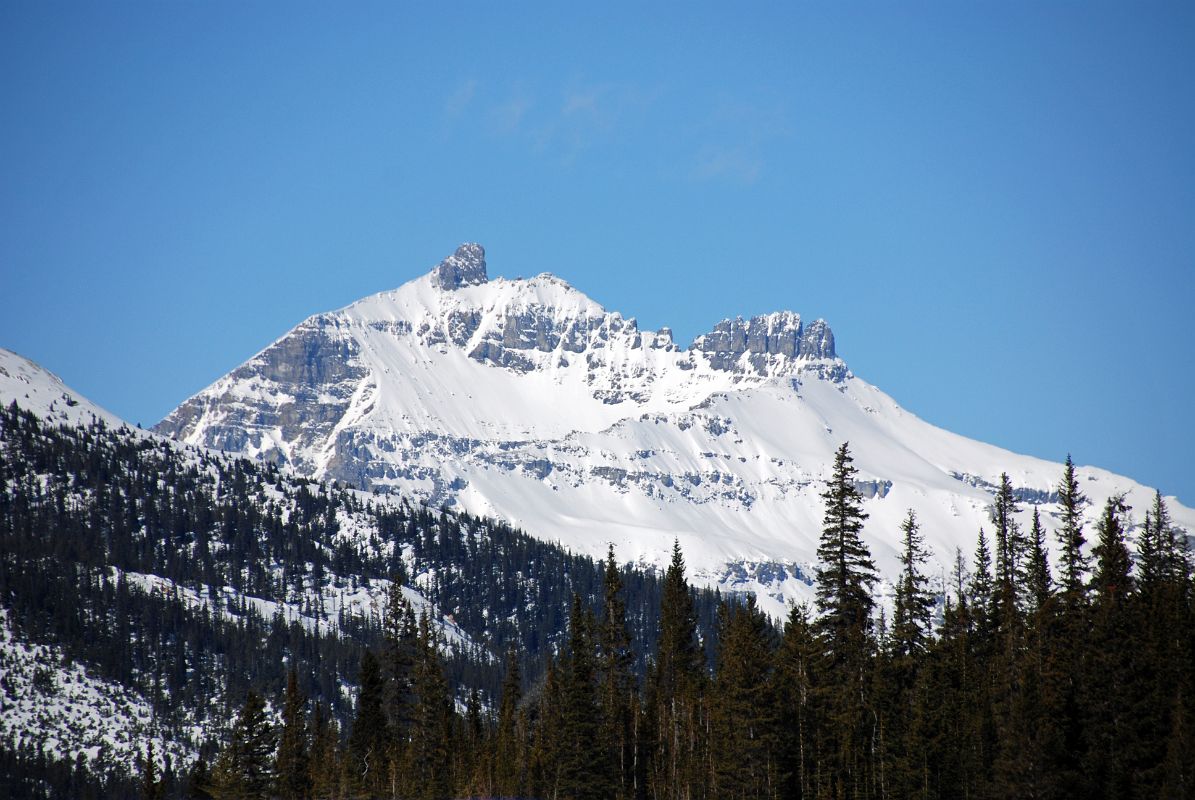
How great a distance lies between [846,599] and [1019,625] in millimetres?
18137

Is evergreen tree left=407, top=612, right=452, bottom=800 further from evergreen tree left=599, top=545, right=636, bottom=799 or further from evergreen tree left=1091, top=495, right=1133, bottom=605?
evergreen tree left=1091, top=495, right=1133, bottom=605

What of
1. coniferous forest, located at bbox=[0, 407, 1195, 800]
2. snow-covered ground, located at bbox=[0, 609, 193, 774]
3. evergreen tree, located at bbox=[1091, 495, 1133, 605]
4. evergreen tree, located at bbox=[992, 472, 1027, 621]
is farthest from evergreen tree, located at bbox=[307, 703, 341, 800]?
snow-covered ground, located at bbox=[0, 609, 193, 774]

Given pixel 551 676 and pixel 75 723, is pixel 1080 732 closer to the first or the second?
pixel 551 676

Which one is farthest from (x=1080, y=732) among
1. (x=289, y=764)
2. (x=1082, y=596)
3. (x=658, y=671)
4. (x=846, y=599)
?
(x=289, y=764)

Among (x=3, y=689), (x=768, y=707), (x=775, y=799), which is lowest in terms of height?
(x=775, y=799)

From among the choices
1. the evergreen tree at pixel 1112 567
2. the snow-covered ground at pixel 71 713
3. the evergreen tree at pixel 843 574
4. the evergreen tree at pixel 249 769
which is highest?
the snow-covered ground at pixel 71 713

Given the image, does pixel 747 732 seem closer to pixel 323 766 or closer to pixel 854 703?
pixel 854 703

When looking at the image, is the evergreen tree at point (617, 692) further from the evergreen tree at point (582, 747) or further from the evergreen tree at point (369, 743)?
the evergreen tree at point (369, 743)

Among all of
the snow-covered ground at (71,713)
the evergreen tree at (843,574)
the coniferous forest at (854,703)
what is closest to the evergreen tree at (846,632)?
the evergreen tree at (843,574)

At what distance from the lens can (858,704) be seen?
6938 centimetres

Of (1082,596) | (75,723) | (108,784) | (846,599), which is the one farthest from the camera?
(75,723)

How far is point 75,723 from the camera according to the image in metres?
180

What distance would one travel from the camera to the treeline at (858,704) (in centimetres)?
6372

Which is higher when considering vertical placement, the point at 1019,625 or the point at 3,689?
the point at 3,689
